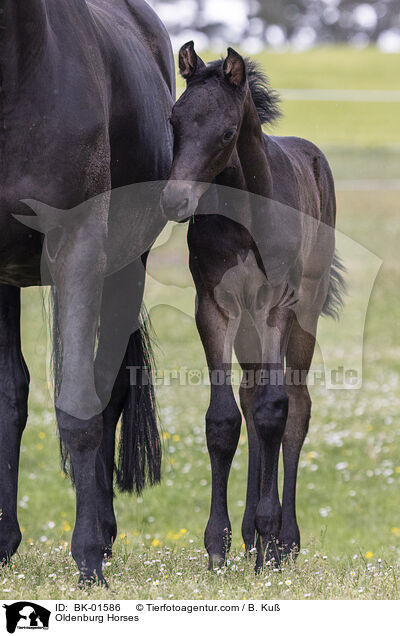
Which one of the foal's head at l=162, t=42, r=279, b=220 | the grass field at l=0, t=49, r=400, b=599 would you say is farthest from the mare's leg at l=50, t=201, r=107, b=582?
the foal's head at l=162, t=42, r=279, b=220

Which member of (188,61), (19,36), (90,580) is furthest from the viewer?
(188,61)

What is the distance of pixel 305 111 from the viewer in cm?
3206

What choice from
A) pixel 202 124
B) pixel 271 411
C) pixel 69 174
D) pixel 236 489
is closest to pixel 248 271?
pixel 271 411

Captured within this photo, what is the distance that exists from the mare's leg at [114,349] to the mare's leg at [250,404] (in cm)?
72

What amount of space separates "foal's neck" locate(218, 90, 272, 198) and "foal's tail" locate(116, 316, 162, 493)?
53.6 inches

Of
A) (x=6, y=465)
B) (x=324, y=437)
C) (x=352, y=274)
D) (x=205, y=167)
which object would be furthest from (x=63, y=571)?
(x=352, y=274)

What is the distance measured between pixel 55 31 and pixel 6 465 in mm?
2147

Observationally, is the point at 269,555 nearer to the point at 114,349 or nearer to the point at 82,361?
the point at 82,361

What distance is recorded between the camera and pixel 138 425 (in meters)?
5.47

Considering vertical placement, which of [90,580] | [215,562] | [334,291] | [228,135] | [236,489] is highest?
[228,135]

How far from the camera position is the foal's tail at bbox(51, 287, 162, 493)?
5.45 meters

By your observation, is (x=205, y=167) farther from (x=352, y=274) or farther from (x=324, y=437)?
(x=352, y=274)

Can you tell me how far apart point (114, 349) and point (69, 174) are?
1618mm

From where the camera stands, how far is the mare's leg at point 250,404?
475 centimetres
